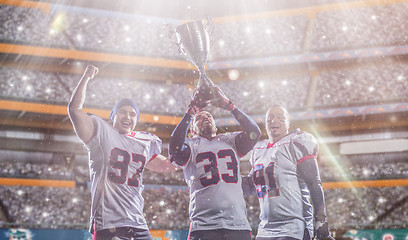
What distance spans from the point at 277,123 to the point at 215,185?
98 cm

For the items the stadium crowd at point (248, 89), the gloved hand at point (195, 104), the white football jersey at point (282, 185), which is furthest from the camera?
the stadium crowd at point (248, 89)

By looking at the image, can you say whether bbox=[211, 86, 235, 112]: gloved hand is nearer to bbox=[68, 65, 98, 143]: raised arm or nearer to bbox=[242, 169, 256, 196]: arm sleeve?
bbox=[242, 169, 256, 196]: arm sleeve

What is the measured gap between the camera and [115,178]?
9.46ft

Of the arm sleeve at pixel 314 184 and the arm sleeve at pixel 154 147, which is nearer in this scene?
the arm sleeve at pixel 314 184

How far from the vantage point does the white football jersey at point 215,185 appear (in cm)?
277

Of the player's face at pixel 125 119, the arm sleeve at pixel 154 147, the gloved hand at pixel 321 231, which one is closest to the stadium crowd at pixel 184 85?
the arm sleeve at pixel 154 147

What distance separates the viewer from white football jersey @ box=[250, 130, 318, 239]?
304 centimetres

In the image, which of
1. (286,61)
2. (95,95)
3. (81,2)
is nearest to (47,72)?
Result: (95,95)

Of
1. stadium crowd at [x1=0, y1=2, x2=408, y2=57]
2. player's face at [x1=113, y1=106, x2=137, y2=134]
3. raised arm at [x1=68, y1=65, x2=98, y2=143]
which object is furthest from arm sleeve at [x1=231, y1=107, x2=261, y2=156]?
stadium crowd at [x1=0, y1=2, x2=408, y2=57]

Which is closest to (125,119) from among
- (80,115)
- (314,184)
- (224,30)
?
(80,115)

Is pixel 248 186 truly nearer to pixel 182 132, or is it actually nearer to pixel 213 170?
pixel 213 170

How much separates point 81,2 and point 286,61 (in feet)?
29.9

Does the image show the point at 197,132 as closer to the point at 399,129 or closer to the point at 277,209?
the point at 277,209

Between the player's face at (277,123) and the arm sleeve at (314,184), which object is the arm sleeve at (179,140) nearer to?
the player's face at (277,123)
